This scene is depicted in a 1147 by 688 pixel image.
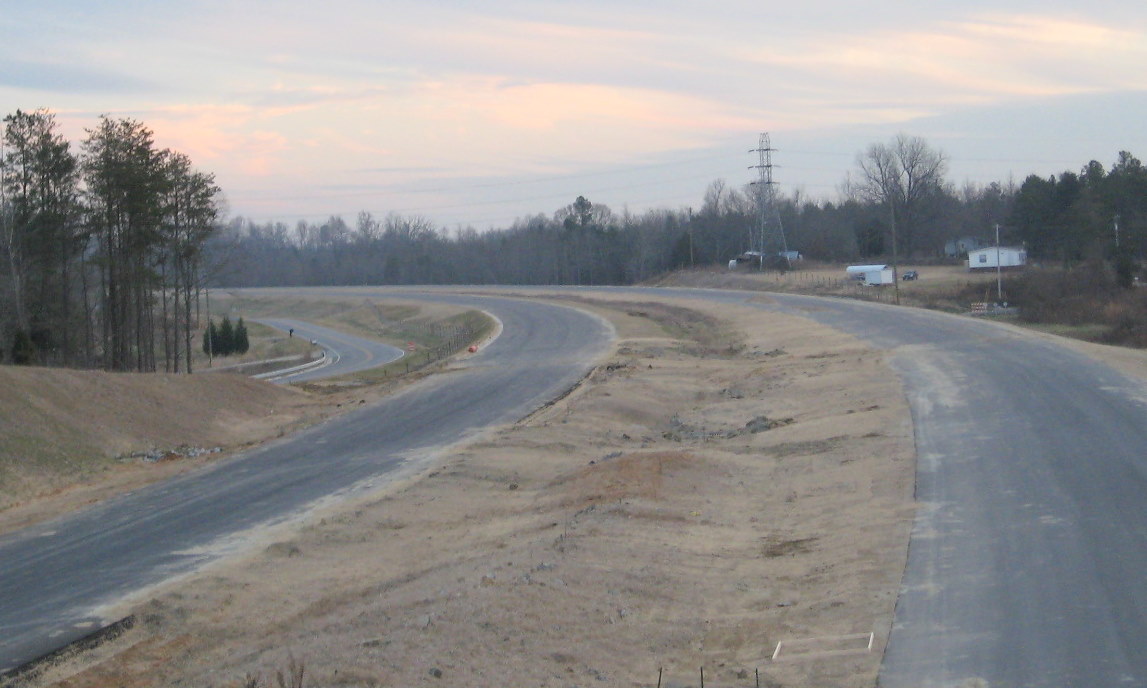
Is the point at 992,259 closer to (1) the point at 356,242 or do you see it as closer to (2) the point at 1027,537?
(2) the point at 1027,537

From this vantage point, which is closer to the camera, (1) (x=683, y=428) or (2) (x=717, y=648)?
(2) (x=717, y=648)

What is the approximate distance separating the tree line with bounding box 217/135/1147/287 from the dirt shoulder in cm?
7409

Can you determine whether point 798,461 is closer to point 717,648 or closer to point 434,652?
point 717,648

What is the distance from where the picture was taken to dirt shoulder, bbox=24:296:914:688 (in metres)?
9.69

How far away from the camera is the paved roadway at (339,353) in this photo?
5253 cm

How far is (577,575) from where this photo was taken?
12.2 meters

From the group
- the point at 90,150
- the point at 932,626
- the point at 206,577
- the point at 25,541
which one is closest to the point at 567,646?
the point at 932,626

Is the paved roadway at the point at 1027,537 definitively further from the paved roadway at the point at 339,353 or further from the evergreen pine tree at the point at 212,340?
the evergreen pine tree at the point at 212,340

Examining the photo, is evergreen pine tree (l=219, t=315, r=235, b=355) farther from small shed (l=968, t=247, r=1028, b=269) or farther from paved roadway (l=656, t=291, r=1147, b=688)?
small shed (l=968, t=247, r=1028, b=269)

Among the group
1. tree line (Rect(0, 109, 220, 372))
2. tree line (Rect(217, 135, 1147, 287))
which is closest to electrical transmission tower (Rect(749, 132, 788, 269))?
tree line (Rect(217, 135, 1147, 287))

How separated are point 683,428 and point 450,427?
248 inches

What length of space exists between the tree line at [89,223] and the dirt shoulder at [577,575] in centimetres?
2596

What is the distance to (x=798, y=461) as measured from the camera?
821 inches

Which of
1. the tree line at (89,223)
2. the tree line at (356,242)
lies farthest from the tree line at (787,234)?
the tree line at (89,223)
